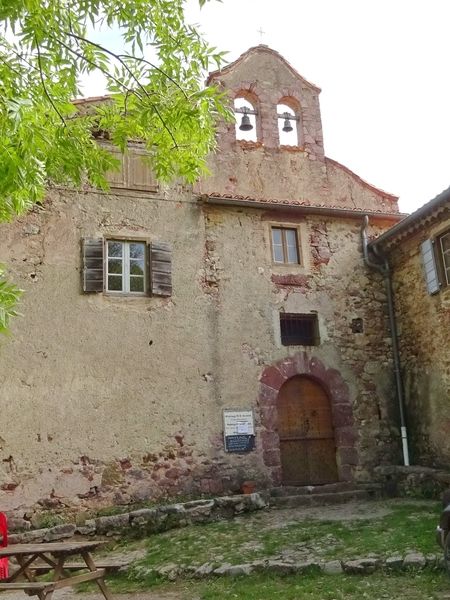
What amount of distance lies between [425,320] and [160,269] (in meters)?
4.93

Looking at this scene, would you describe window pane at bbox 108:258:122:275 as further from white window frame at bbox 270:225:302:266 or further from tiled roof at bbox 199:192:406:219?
white window frame at bbox 270:225:302:266

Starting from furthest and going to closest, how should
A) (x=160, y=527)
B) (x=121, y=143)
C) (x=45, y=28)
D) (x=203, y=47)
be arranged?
(x=160, y=527), (x=121, y=143), (x=203, y=47), (x=45, y=28)

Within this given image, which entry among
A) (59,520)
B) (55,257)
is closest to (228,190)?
(55,257)

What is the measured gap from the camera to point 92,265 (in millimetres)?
10195

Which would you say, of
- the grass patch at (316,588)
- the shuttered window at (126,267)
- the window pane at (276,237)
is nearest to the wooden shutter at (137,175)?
the shuttered window at (126,267)

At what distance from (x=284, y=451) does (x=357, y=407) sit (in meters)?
1.66

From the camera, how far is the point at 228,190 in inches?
460

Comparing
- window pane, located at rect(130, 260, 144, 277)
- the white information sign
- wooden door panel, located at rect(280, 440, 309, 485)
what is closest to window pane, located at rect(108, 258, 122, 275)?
window pane, located at rect(130, 260, 144, 277)

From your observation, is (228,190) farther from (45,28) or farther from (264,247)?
(45,28)

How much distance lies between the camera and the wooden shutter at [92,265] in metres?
10.1

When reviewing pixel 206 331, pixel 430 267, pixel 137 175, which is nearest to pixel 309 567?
pixel 206 331

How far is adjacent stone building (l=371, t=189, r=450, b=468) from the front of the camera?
Result: 10.2 meters

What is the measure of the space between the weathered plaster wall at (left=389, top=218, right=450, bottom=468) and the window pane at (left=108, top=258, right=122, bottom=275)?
5.42 meters

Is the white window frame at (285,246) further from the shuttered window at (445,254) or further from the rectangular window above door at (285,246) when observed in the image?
the shuttered window at (445,254)
